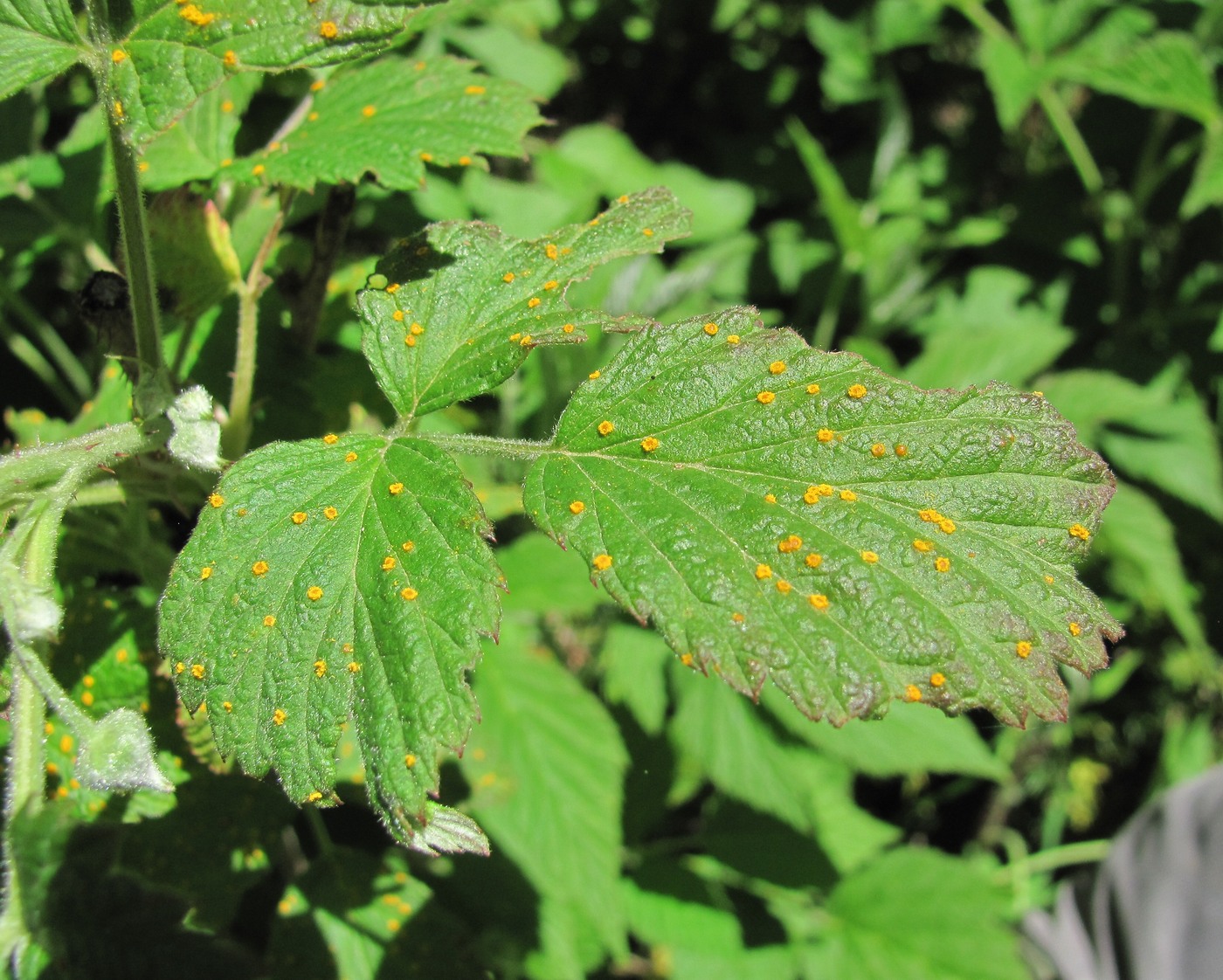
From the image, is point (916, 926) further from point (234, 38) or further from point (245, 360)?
point (234, 38)

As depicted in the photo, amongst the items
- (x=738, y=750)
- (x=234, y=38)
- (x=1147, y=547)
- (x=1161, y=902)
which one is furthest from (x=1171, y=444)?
(x=234, y=38)

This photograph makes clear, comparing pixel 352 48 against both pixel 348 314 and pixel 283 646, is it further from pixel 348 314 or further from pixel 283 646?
pixel 348 314

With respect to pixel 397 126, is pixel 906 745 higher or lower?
lower

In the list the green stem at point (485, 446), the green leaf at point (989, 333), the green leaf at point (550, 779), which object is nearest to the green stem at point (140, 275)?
the green stem at point (485, 446)

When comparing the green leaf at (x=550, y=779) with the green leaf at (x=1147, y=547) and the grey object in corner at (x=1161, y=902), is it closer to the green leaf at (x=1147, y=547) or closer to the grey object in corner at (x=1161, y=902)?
the green leaf at (x=1147, y=547)

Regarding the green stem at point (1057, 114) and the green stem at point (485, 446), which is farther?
the green stem at point (1057, 114)

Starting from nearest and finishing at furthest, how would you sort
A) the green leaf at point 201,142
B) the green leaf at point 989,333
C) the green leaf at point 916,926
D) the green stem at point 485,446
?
the green stem at point 485,446
the green leaf at point 201,142
the green leaf at point 916,926
the green leaf at point 989,333

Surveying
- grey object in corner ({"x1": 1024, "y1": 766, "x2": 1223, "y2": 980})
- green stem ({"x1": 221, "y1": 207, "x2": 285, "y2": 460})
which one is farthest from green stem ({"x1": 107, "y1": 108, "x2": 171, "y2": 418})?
grey object in corner ({"x1": 1024, "y1": 766, "x2": 1223, "y2": 980})

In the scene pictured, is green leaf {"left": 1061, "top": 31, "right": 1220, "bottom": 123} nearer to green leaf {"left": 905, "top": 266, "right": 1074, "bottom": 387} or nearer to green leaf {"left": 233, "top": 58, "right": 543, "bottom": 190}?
green leaf {"left": 905, "top": 266, "right": 1074, "bottom": 387}
